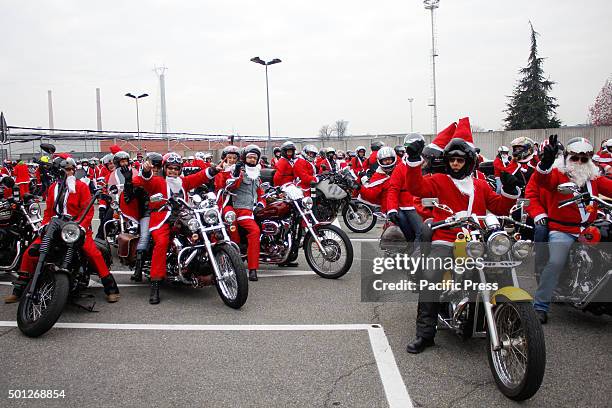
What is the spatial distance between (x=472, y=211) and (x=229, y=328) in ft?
8.42

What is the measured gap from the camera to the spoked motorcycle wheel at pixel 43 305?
175 inches

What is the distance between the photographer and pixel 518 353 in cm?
330

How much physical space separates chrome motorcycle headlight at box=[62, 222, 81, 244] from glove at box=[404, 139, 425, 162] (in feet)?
11.5

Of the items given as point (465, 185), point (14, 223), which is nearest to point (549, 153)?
point (465, 185)

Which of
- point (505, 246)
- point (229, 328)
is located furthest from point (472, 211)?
point (229, 328)

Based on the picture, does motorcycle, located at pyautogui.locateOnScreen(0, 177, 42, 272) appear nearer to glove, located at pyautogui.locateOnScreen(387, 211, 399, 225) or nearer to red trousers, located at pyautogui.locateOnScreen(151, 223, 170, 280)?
red trousers, located at pyautogui.locateOnScreen(151, 223, 170, 280)

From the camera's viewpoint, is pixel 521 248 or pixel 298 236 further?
pixel 298 236

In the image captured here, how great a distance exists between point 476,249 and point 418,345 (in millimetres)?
1077

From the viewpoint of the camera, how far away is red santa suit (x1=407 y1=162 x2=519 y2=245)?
13.3ft

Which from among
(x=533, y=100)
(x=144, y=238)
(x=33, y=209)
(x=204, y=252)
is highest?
(x=533, y=100)

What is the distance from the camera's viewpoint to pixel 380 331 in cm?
462

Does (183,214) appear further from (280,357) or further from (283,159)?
(283,159)

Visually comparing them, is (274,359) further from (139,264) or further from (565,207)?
(565,207)

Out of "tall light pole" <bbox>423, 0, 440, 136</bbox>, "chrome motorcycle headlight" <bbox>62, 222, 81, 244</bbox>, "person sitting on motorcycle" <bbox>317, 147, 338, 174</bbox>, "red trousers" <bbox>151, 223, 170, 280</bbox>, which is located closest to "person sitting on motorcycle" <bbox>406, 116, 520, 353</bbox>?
"red trousers" <bbox>151, 223, 170, 280</bbox>
